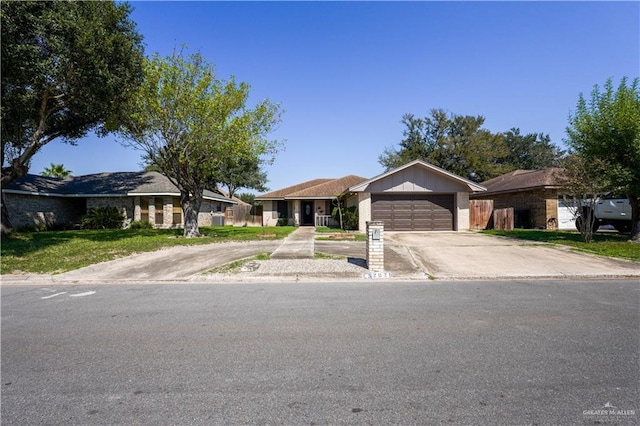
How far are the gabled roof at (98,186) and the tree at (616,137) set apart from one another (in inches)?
967

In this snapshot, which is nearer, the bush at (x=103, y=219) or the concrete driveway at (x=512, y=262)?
the concrete driveway at (x=512, y=262)

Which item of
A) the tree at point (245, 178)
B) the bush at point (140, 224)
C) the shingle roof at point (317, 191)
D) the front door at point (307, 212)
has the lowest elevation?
the bush at point (140, 224)

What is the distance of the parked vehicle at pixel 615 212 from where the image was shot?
17.5 m

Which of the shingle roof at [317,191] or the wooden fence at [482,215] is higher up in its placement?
the shingle roof at [317,191]

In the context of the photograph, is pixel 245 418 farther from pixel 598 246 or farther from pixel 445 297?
pixel 598 246

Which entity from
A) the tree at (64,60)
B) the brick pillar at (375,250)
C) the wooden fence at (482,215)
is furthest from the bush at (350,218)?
the tree at (64,60)

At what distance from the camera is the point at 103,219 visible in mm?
25375

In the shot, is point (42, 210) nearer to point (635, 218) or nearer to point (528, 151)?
point (635, 218)

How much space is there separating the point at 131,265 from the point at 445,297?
884cm

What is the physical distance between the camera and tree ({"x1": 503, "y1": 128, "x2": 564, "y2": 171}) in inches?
2354

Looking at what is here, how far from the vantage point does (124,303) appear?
6418 millimetres

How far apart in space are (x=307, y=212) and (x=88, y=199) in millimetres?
16934

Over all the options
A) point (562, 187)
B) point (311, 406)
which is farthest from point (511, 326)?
point (562, 187)

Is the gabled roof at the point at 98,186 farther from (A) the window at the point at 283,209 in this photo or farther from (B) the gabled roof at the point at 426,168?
(B) the gabled roof at the point at 426,168
